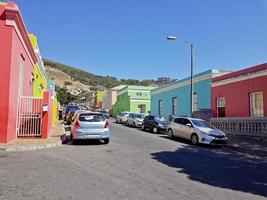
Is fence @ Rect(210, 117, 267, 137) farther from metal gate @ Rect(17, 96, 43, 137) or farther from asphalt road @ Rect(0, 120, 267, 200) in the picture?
metal gate @ Rect(17, 96, 43, 137)

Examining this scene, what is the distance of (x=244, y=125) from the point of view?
68.9 feet

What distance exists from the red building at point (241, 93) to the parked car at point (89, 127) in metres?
11.5

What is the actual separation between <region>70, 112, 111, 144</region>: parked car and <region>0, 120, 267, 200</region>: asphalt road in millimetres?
2839

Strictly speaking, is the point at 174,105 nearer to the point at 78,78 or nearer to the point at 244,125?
the point at 244,125

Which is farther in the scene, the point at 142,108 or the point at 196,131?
the point at 142,108

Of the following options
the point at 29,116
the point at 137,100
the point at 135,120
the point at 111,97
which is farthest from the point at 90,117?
the point at 111,97

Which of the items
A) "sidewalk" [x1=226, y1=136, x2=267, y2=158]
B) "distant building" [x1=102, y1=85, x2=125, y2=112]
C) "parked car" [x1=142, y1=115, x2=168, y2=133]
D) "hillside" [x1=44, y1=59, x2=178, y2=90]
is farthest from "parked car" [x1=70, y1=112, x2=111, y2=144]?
"hillside" [x1=44, y1=59, x2=178, y2=90]

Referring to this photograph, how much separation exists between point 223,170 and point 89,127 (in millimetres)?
7680

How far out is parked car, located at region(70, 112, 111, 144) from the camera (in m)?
15.6

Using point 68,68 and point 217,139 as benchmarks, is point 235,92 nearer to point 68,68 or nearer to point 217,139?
point 217,139

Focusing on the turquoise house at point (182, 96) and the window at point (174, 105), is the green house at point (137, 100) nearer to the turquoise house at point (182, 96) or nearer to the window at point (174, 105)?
the turquoise house at point (182, 96)

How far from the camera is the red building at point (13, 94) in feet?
46.4

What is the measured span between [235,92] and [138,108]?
31196mm

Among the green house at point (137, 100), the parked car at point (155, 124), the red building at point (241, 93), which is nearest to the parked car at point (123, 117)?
the parked car at point (155, 124)
